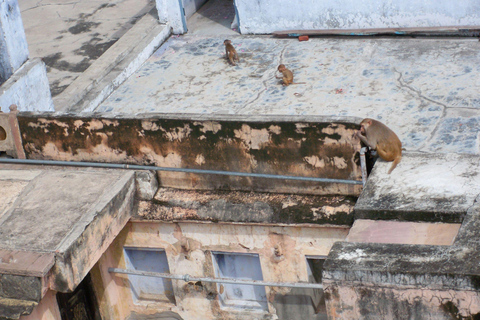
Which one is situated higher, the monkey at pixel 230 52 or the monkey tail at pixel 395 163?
the monkey tail at pixel 395 163

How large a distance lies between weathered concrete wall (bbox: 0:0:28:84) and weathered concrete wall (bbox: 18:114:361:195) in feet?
6.72

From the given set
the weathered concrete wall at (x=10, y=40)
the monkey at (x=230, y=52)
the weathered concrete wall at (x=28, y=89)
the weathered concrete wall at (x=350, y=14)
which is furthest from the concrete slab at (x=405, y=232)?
the weathered concrete wall at (x=350, y=14)

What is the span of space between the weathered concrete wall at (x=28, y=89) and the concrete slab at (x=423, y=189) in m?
4.27

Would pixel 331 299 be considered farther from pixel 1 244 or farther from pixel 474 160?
pixel 1 244

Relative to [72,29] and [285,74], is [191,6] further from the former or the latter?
[285,74]

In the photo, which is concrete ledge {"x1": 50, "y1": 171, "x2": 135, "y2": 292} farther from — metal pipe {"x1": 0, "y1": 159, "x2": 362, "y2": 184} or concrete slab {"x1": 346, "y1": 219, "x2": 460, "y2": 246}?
concrete slab {"x1": 346, "y1": 219, "x2": 460, "y2": 246}

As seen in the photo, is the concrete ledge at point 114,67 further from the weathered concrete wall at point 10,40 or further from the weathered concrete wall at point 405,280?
the weathered concrete wall at point 405,280

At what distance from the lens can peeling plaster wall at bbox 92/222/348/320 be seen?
5391mm

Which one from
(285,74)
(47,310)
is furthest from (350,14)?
(47,310)

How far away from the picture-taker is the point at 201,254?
5770 mm

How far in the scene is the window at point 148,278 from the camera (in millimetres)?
6105

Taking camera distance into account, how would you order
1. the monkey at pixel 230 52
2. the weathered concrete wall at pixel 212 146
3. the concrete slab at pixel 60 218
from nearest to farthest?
the concrete slab at pixel 60 218, the weathered concrete wall at pixel 212 146, the monkey at pixel 230 52

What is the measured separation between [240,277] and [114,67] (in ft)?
14.3

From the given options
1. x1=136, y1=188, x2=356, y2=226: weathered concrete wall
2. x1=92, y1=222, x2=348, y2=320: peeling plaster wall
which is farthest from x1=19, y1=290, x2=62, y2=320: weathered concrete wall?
x1=136, y1=188, x2=356, y2=226: weathered concrete wall
